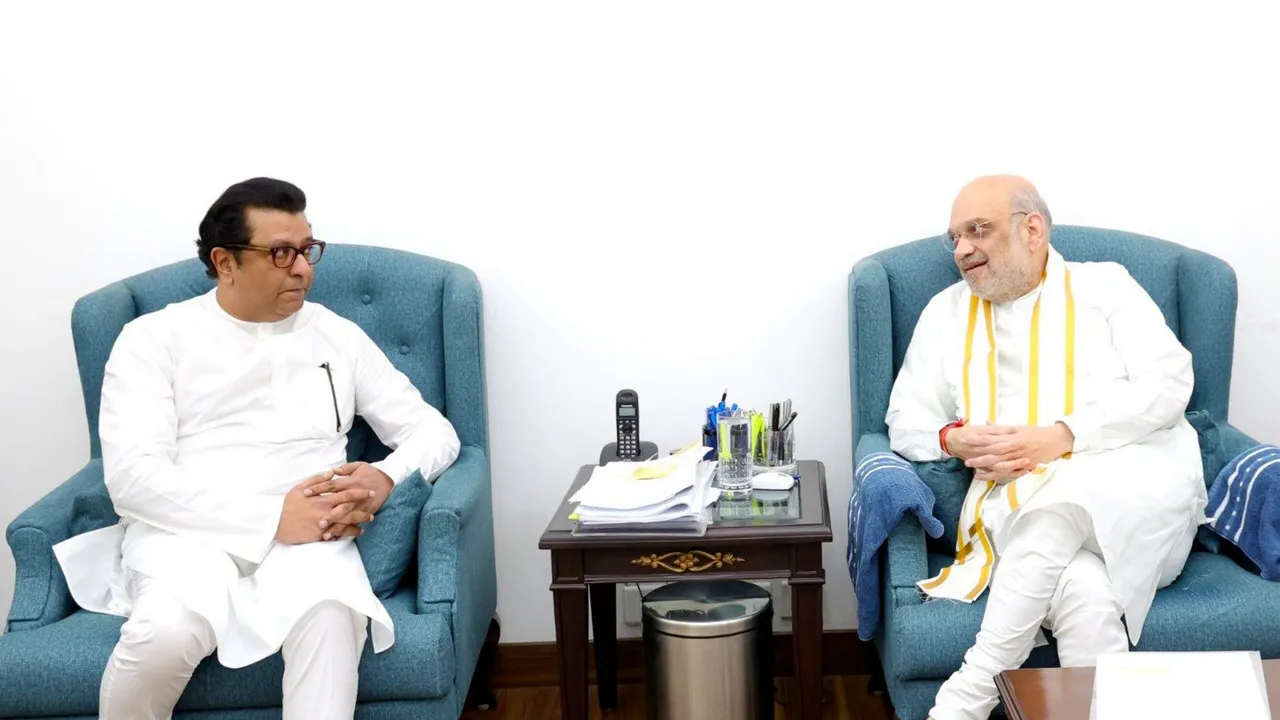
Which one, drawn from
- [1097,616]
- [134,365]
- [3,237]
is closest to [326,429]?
[134,365]

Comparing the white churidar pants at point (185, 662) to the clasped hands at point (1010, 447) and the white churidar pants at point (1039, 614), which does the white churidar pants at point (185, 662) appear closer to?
the white churidar pants at point (1039, 614)

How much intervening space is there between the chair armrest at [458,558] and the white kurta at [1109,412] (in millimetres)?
1045

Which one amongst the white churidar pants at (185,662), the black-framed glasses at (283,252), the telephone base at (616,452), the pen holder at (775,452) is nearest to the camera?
the white churidar pants at (185,662)

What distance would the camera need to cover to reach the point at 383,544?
2723 millimetres

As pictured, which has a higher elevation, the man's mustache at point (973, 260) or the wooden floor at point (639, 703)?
the man's mustache at point (973, 260)

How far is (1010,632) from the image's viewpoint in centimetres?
247

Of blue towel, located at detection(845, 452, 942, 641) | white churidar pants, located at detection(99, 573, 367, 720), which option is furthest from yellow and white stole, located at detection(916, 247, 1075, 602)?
white churidar pants, located at detection(99, 573, 367, 720)

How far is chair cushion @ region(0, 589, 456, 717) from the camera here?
2.50m

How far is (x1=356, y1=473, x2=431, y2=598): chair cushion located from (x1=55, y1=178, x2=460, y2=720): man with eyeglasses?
1.1 inches

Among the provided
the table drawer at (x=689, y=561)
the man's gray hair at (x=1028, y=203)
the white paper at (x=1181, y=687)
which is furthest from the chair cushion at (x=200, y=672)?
the man's gray hair at (x=1028, y=203)

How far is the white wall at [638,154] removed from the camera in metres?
3.27

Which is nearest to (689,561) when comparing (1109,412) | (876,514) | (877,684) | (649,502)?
(649,502)

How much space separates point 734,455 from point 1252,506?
116 cm

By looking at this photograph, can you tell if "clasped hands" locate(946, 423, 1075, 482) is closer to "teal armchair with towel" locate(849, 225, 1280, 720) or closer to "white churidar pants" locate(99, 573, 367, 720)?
"teal armchair with towel" locate(849, 225, 1280, 720)
